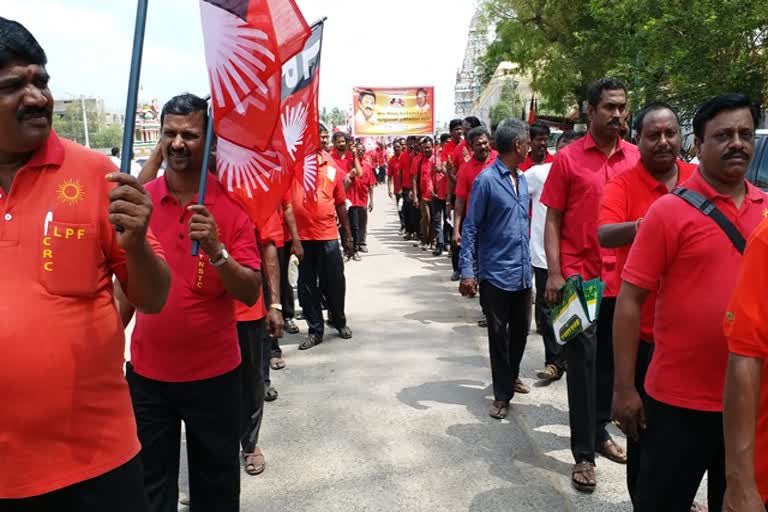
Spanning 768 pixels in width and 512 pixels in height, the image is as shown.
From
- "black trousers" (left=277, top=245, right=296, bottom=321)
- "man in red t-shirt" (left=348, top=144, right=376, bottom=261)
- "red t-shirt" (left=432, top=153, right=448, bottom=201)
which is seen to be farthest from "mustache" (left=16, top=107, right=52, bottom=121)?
"man in red t-shirt" (left=348, top=144, right=376, bottom=261)

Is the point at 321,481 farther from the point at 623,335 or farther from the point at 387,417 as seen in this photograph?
the point at 623,335

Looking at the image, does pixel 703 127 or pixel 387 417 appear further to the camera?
pixel 387 417

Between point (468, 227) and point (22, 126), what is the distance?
11.8 ft

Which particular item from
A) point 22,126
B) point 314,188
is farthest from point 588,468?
point 314,188

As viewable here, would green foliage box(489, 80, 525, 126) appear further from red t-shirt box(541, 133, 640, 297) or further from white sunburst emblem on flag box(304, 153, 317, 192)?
red t-shirt box(541, 133, 640, 297)

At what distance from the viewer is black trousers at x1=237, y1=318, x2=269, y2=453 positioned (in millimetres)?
3766

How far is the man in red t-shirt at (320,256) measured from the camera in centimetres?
669

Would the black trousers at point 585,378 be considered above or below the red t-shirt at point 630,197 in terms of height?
A: below

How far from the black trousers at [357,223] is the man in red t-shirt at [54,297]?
10.9 metres

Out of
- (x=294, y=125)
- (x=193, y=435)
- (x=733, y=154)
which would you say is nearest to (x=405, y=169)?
(x=294, y=125)

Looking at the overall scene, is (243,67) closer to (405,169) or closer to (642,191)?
(642,191)

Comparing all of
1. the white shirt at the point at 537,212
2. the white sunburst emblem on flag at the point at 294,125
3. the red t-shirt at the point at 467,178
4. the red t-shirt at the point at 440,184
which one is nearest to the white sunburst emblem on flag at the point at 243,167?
the white sunburst emblem on flag at the point at 294,125

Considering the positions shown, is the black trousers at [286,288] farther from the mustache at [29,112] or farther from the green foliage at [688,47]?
the green foliage at [688,47]

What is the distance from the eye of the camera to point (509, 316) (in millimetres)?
4898
